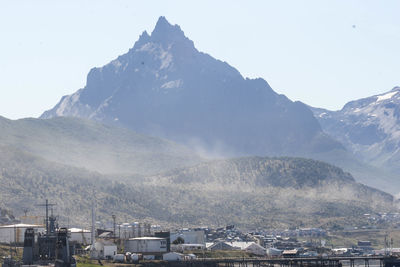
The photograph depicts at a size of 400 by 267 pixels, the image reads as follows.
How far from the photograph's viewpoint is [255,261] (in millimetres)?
186625

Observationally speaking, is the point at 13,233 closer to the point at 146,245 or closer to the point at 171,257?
the point at 146,245

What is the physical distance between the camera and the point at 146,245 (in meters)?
194

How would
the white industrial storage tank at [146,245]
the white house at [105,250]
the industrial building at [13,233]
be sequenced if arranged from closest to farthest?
the white house at [105,250] < the industrial building at [13,233] < the white industrial storage tank at [146,245]

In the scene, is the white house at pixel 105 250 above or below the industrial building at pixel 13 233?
below

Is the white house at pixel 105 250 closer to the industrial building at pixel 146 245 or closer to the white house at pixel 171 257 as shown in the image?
the white house at pixel 171 257

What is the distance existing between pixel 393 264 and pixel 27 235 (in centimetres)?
8423

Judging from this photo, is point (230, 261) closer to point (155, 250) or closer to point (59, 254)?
point (155, 250)

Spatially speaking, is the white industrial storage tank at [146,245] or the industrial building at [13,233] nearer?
the industrial building at [13,233]

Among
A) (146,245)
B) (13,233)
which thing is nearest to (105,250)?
(146,245)

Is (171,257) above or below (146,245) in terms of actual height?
below

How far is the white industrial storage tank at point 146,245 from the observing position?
193m

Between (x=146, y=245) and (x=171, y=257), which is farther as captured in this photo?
(x=146, y=245)

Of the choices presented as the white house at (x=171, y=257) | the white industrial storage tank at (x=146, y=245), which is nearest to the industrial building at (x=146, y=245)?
the white industrial storage tank at (x=146, y=245)

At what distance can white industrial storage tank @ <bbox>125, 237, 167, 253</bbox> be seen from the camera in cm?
19288
